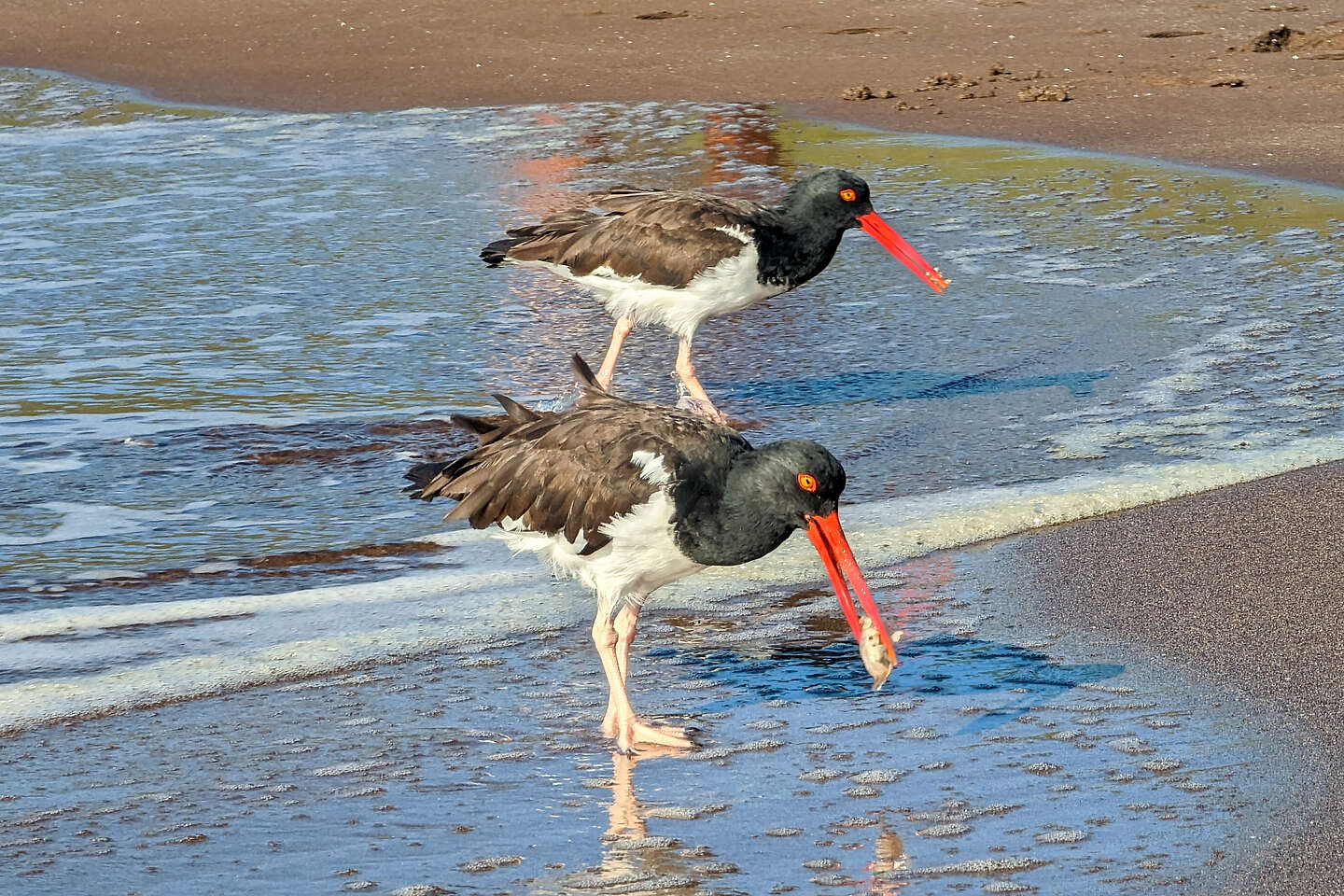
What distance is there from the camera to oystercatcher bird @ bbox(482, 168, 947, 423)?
8812mm

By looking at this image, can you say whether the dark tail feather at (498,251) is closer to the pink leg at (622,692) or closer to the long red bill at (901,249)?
the long red bill at (901,249)

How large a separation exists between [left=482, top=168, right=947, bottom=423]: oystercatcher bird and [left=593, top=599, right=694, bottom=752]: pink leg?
9.98 feet

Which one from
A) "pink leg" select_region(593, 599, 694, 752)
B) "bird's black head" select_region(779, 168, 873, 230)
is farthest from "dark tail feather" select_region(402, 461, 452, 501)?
"bird's black head" select_region(779, 168, 873, 230)

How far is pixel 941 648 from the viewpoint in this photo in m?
5.86

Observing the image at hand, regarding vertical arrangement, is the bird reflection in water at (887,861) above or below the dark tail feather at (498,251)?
below

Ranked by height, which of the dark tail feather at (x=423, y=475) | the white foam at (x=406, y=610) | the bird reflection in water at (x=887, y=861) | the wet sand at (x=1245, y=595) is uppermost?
the dark tail feather at (x=423, y=475)

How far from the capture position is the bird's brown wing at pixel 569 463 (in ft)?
17.9

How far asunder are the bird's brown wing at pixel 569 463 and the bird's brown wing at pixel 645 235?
2.72m

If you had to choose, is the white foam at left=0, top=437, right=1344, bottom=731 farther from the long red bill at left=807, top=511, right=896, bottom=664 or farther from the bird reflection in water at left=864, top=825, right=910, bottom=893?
the bird reflection in water at left=864, top=825, right=910, bottom=893

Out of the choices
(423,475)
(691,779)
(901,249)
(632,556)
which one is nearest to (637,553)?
(632,556)

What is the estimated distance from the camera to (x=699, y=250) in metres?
8.78

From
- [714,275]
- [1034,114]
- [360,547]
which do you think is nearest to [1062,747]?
[360,547]

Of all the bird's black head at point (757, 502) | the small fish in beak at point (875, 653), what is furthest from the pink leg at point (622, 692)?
the small fish in beak at point (875, 653)

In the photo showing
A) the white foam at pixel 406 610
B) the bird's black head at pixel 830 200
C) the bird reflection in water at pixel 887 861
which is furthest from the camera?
the bird's black head at pixel 830 200
